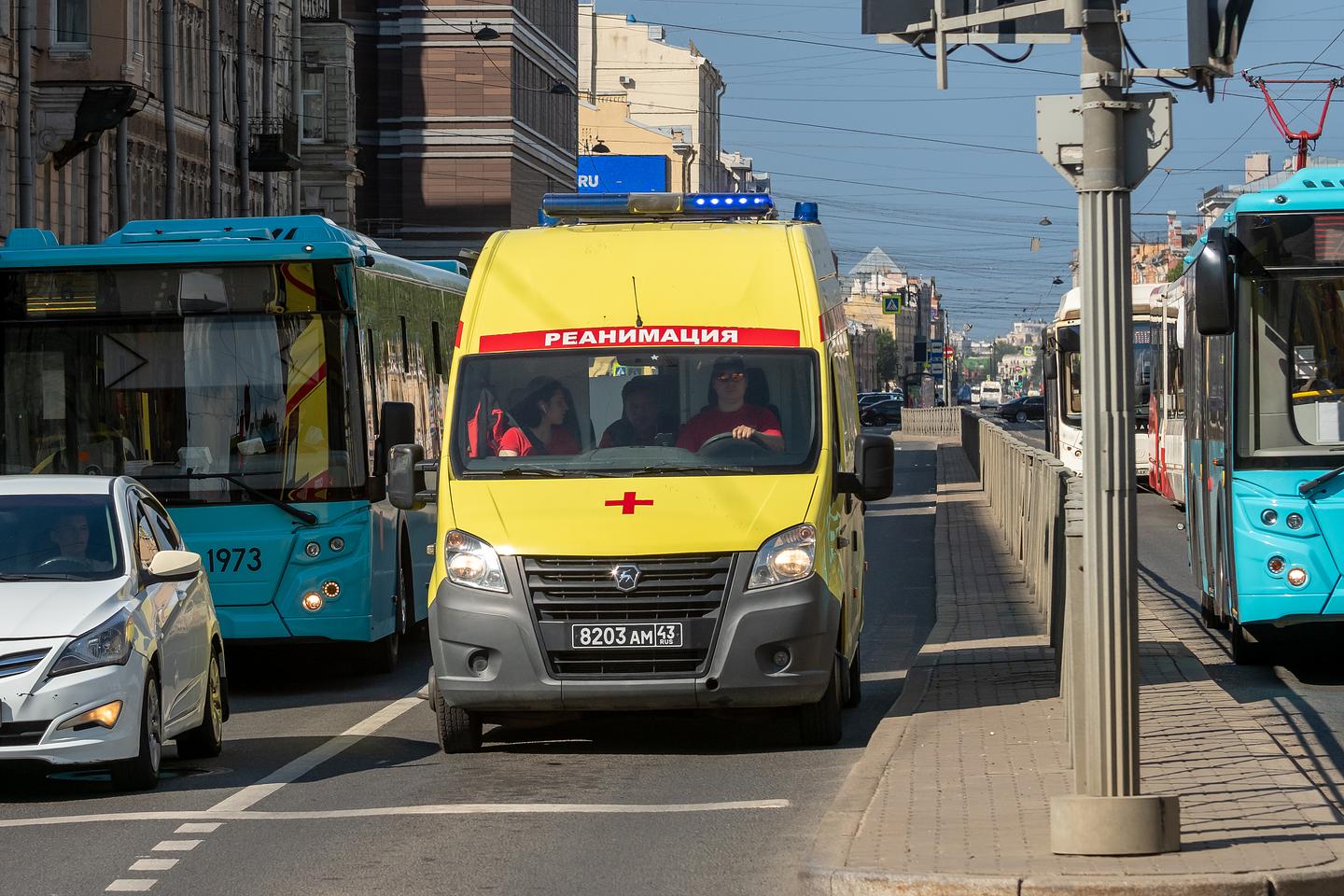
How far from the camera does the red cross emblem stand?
35.6 feet

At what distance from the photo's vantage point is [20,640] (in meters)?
9.70

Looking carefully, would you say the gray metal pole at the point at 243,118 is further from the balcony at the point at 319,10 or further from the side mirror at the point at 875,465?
the side mirror at the point at 875,465

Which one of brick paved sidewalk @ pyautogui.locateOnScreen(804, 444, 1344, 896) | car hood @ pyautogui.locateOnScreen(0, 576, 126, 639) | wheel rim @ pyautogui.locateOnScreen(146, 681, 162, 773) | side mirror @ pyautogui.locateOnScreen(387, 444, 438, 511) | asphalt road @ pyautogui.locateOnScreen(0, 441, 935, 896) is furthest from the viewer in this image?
side mirror @ pyautogui.locateOnScreen(387, 444, 438, 511)

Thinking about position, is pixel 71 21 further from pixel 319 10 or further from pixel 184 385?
pixel 319 10

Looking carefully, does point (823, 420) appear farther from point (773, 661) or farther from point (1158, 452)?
point (1158, 452)

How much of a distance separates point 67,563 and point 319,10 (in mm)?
54659

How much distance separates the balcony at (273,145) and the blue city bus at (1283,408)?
128 feet

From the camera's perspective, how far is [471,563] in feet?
35.7

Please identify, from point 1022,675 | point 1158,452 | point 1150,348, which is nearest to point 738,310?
point 1022,675

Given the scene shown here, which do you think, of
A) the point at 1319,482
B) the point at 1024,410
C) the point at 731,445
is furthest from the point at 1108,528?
the point at 1024,410

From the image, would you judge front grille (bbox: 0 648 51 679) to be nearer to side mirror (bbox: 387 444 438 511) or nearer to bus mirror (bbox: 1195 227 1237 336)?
side mirror (bbox: 387 444 438 511)

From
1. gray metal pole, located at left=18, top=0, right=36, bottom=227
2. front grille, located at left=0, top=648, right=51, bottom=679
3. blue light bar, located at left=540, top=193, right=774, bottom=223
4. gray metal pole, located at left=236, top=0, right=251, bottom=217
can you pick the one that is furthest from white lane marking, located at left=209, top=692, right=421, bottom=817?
gray metal pole, located at left=236, top=0, right=251, bottom=217

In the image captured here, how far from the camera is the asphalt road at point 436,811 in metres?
7.97

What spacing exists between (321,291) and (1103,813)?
841 cm
